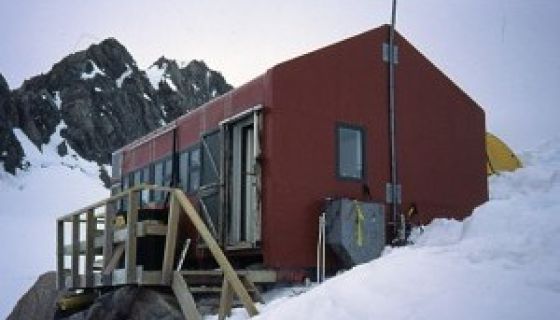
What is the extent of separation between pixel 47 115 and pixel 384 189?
7212cm

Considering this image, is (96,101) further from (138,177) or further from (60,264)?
(60,264)

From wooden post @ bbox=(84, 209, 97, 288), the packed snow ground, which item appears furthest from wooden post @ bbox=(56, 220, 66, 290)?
the packed snow ground

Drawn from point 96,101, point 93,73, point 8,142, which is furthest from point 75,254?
point 93,73

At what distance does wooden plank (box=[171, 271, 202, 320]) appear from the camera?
9.85 meters

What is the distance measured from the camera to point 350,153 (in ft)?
43.5

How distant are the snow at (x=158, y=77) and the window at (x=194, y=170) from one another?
79194 millimetres

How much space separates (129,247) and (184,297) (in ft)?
4.68

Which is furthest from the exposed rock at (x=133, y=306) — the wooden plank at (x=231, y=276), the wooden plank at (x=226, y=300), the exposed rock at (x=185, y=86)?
the exposed rock at (x=185, y=86)

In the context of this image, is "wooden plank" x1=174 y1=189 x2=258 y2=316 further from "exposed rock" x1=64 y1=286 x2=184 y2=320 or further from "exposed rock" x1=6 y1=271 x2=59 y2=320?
"exposed rock" x1=6 y1=271 x2=59 y2=320

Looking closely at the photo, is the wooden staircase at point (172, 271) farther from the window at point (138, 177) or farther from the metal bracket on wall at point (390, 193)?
the window at point (138, 177)

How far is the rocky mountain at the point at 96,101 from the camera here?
76375mm

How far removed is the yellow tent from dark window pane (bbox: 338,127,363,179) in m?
8.58

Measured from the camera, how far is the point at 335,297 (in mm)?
6867

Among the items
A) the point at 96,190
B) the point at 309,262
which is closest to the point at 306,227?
the point at 309,262
